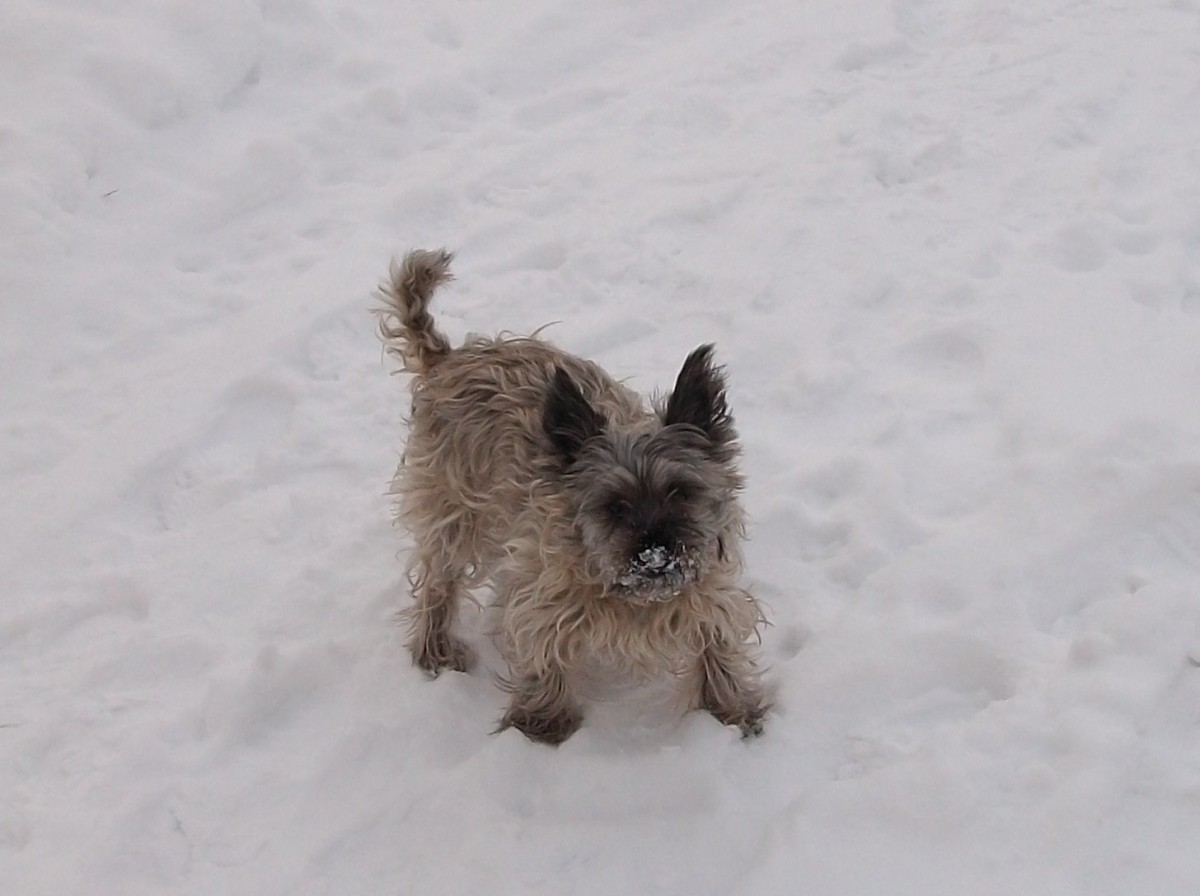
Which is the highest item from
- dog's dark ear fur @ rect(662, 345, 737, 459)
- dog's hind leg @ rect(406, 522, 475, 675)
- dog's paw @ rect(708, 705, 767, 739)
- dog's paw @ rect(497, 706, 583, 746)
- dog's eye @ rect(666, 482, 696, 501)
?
dog's dark ear fur @ rect(662, 345, 737, 459)

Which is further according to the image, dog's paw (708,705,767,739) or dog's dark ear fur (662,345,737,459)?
dog's paw (708,705,767,739)

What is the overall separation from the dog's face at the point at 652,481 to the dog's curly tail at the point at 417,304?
0.81 m

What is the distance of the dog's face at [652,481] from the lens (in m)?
2.79

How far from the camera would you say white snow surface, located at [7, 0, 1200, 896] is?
10.1 ft

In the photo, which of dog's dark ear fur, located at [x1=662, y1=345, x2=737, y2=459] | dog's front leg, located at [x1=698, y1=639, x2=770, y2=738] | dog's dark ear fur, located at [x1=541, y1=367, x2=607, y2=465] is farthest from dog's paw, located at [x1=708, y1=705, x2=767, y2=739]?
dog's dark ear fur, located at [x1=541, y1=367, x2=607, y2=465]

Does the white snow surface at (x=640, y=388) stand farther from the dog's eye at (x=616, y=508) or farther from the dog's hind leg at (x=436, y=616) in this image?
the dog's eye at (x=616, y=508)

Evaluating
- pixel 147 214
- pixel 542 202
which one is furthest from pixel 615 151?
pixel 147 214

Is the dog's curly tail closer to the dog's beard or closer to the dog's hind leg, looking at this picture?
the dog's hind leg

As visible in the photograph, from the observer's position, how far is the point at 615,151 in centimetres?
569

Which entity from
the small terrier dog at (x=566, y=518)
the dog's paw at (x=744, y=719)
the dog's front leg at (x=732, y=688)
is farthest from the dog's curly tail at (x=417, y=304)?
the dog's paw at (x=744, y=719)

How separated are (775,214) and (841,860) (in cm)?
320

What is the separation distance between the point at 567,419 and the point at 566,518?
0.28m

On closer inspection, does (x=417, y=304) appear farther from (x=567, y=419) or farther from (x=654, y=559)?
(x=654, y=559)

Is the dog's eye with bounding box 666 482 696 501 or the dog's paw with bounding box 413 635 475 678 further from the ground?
the dog's eye with bounding box 666 482 696 501
